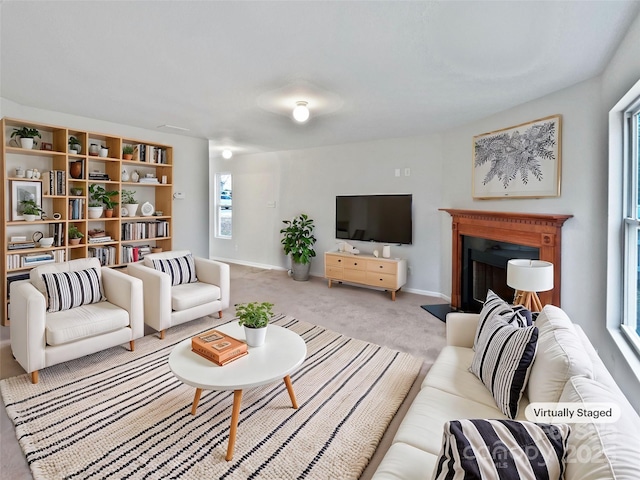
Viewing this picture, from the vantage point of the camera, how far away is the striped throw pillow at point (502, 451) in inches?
34.0

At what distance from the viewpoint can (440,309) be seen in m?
4.22

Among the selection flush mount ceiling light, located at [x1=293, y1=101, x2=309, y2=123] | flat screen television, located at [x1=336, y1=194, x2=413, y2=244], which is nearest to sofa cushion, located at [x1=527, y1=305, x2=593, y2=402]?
flush mount ceiling light, located at [x1=293, y1=101, x2=309, y2=123]

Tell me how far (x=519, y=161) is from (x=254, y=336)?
305cm

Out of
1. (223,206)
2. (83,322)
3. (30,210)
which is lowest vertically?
(83,322)

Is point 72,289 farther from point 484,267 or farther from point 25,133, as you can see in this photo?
point 484,267

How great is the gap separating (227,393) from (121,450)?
2.23 ft

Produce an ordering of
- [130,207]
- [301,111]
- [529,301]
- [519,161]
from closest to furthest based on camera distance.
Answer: [529,301]
[301,111]
[519,161]
[130,207]

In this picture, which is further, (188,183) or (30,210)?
(188,183)

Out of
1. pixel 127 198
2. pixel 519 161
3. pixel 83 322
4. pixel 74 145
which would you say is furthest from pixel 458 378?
pixel 74 145

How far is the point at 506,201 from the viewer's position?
354cm

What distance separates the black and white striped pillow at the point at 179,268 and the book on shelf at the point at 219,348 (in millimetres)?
1691

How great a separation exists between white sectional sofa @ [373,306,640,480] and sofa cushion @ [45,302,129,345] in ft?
7.97

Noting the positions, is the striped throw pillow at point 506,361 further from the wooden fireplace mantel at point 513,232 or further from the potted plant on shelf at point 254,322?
the wooden fireplace mantel at point 513,232

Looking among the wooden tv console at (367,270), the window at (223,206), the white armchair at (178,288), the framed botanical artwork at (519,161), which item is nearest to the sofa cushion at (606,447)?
the framed botanical artwork at (519,161)
